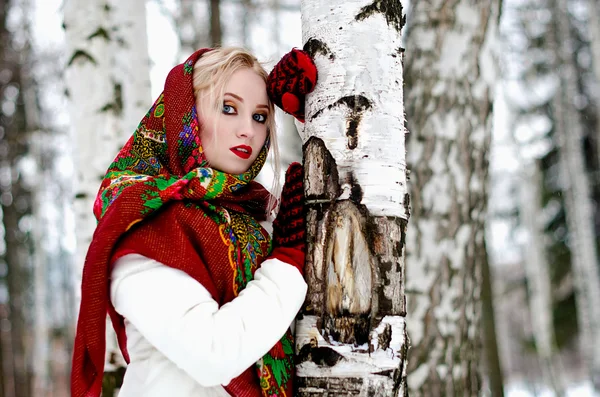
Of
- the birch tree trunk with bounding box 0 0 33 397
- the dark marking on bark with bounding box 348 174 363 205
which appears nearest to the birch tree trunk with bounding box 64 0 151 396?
the dark marking on bark with bounding box 348 174 363 205

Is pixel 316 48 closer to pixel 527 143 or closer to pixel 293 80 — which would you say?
pixel 293 80

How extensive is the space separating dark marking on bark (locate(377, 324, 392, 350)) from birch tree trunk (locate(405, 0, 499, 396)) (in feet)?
6.24

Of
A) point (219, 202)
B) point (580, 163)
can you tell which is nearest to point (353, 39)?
point (219, 202)

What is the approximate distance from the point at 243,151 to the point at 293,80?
293 mm

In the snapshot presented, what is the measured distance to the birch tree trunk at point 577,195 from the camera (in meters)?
8.48

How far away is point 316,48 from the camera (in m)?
1.57

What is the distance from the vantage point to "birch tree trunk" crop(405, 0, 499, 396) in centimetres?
321

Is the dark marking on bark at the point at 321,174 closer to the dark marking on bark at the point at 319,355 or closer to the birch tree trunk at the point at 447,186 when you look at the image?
the dark marking on bark at the point at 319,355

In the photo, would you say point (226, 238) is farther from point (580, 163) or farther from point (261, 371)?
point (580, 163)

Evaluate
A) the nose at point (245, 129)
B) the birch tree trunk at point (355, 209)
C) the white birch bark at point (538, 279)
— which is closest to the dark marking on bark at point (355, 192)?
the birch tree trunk at point (355, 209)

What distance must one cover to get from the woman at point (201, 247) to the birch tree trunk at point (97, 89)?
79.8 inches

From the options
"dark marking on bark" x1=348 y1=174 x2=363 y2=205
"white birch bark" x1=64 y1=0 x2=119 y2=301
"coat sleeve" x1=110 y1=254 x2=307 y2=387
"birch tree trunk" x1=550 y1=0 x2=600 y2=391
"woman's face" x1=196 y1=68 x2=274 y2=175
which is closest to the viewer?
"coat sleeve" x1=110 y1=254 x2=307 y2=387

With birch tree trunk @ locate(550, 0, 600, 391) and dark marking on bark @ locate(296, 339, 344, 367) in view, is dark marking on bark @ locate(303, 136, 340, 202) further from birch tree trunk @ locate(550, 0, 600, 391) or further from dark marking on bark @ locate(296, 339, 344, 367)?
birch tree trunk @ locate(550, 0, 600, 391)

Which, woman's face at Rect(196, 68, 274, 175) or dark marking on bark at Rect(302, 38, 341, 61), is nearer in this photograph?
dark marking on bark at Rect(302, 38, 341, 61)
